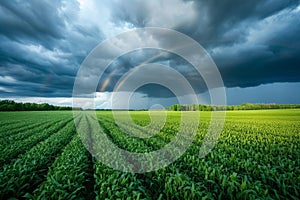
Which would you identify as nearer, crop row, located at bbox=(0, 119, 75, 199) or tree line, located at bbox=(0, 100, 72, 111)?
crop row, located at bbox=(0, 119, 75, 199)

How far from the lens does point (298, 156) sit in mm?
7684

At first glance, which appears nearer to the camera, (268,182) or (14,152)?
(268,182)

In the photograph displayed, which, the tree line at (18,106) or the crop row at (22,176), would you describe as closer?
the crop row at (22,176)

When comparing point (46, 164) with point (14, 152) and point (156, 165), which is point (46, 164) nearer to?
point (14, 152)

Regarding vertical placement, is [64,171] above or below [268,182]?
above

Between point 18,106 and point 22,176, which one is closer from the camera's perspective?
point 22,176

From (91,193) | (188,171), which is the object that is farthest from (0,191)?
(188,171)

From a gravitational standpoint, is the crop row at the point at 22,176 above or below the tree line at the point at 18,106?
below

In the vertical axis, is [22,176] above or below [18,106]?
below

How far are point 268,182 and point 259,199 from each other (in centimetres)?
221

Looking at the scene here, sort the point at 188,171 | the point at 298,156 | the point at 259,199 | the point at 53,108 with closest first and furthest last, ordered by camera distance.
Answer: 1. the point at 259,199
2. the point at 188,171
3. the point at 298,156
4. the point at 53,108

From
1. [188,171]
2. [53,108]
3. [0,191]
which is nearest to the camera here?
[0,191]

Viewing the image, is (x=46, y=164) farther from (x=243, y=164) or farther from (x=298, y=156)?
(x=298, y=156)

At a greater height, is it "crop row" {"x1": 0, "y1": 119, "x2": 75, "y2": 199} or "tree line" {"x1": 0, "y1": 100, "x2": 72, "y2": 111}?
"tree line" {"x1": 0, "y1": 100, "x2": 72, "y2": 111}
